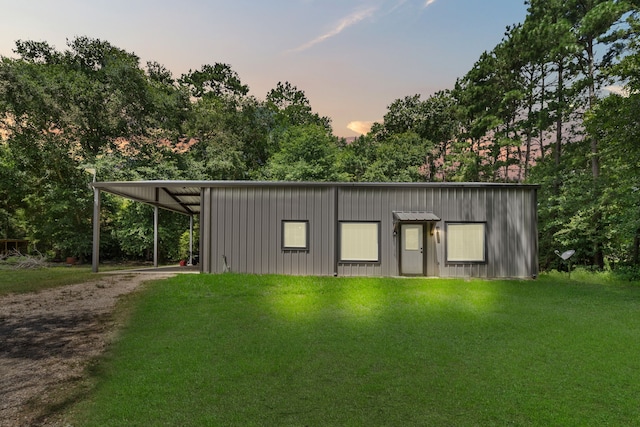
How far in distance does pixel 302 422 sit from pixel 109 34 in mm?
26520

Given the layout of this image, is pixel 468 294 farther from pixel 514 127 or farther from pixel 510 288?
pixel 514 127

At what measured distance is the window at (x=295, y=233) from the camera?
1119 centimetres

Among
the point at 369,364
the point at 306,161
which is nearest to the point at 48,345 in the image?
the point at 369,364

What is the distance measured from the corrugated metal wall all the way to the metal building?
1.2 inches

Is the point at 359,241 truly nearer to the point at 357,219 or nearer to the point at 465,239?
the point at 357,219

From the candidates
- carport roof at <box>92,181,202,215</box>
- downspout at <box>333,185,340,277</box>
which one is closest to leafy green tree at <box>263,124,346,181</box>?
carport roof at <box>92,181,202,215</box>

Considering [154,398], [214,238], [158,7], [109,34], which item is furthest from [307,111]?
[154,398]

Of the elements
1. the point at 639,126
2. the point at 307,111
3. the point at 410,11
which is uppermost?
the point at 307,111

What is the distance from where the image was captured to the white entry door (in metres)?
11.2

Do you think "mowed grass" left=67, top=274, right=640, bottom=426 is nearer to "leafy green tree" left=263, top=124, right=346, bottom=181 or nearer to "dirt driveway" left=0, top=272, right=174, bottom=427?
"dirt driveway" left=0, top=272, right=174, bottom=427

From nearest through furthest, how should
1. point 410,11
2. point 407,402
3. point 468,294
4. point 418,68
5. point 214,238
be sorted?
point 407,402, point 468,294, point 214,238, point 410,11, point 418,68

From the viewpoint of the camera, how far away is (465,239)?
11.2 metres

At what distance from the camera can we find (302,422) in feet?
9.12

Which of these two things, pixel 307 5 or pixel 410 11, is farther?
pixel 410 11
